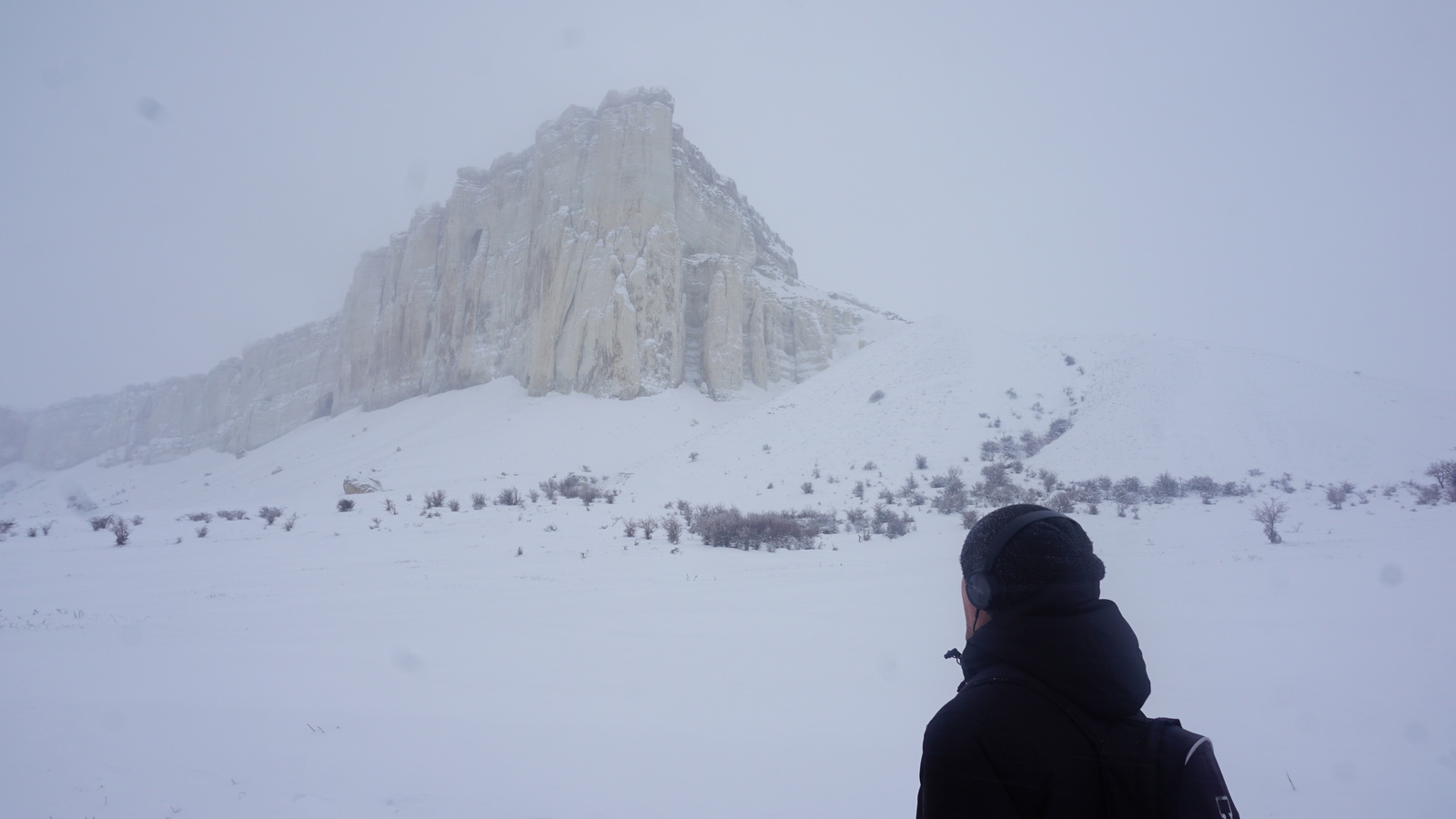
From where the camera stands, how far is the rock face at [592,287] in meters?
40.6

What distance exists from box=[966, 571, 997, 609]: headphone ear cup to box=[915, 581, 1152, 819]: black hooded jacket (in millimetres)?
110

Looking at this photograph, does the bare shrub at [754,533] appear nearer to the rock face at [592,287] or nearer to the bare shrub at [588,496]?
the bare shrub at [588,496]

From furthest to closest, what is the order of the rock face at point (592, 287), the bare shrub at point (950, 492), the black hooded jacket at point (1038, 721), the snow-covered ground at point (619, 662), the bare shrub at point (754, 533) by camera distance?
the rock face at point (592, 287)
the bare shrub at point (950, 492)
the bare shrub at point (754, 533)
the snow-covered ground at point (619, 662)
the black hooded jacket at point (1038, 721)

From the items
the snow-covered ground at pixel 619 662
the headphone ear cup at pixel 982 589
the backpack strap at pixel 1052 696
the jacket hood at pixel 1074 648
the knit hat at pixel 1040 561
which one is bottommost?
the snow-covered ground at pixel 619 662

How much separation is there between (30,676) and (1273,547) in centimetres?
1301

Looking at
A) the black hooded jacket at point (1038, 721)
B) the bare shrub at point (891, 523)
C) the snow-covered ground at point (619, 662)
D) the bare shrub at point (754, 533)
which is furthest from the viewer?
the bare shrub at point (891, 523)

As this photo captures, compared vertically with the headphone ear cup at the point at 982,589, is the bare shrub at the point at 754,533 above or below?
below

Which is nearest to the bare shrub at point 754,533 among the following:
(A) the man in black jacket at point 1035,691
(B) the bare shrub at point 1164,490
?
(B) the bare shrub at point 1164,490

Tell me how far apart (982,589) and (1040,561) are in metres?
0.17

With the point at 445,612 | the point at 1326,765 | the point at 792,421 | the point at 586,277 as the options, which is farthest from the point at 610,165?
the point at 1326,765

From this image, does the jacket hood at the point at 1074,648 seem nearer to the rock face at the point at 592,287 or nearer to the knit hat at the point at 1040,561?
the knit hat at the point at 1040,561

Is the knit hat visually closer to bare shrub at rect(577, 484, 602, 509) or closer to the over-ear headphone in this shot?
the over-ear headphone

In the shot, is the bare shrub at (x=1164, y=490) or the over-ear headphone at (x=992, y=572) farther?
the bare shrub at (x=1164, y=490)

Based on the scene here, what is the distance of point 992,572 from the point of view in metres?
1.48
